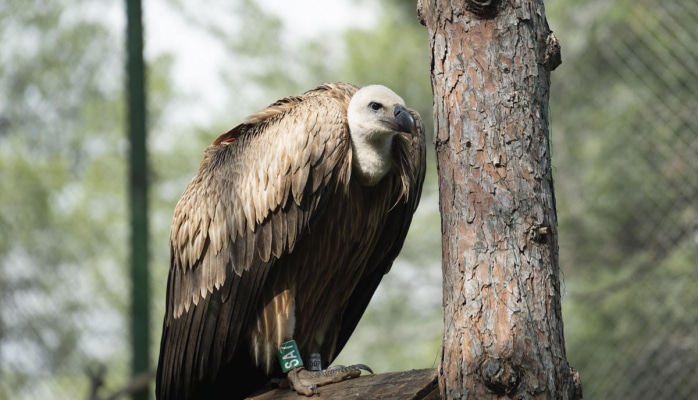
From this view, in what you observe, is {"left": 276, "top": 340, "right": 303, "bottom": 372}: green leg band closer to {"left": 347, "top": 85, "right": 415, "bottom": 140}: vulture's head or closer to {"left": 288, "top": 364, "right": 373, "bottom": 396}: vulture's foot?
{"left": 288, "top": 364, "right": 373, "bottom": 396}: vulture's foot

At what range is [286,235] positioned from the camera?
3266 mm

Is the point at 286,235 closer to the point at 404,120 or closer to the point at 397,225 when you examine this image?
the point at 397,225

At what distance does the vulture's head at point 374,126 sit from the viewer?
321cm

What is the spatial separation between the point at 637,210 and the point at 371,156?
14.3 ft

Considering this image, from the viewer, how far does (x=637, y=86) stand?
23.0 ft

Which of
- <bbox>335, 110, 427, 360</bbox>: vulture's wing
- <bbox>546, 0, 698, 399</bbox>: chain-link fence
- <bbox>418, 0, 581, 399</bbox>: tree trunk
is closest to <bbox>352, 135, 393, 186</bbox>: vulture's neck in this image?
<bbox>335, 110, 427, 360</bbox>: vulture's wing

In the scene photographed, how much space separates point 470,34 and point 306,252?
1.13 meters

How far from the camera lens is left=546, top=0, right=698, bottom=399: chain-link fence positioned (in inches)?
249

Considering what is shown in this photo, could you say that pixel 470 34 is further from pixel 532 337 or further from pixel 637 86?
pixel 637 86

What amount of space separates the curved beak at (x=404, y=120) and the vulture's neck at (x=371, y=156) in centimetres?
10

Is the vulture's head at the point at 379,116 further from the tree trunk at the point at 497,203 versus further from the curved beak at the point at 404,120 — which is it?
the tree trunk at the point at 497,203

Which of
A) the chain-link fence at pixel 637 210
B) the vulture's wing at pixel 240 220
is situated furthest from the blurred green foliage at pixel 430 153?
the vulture's wing at pixel 240 220

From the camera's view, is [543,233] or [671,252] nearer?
[543,233]

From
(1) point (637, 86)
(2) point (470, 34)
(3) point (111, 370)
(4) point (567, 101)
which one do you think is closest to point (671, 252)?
(1) point (637, 86)
